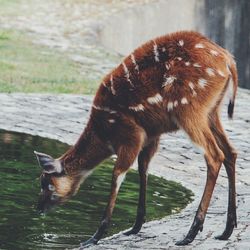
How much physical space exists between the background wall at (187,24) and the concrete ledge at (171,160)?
18.8 ft

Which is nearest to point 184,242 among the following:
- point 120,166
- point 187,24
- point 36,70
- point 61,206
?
point 120,166

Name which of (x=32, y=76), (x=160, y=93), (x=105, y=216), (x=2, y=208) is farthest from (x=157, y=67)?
(x=32, y=76)

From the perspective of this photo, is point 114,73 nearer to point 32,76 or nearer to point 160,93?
point 160,93

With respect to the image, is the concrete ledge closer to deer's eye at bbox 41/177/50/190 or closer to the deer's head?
the deer's head

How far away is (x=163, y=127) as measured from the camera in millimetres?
7000

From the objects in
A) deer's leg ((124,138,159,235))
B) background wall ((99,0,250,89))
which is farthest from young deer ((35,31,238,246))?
background wall ((99,0,250,89))

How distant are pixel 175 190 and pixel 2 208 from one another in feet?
6.23

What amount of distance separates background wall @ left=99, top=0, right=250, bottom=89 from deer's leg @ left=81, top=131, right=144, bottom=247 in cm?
1398

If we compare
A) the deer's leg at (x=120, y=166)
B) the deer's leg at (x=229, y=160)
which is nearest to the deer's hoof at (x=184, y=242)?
the deer's leg at (x=229, y=160)

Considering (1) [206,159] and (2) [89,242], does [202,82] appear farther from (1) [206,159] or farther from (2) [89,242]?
(2) [89,242]

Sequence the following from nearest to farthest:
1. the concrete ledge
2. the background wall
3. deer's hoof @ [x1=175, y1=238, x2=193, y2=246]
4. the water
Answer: deer's hoof @ [x1=175, y1=238, x2=193, y2=246] → the concrete ledge → the water → the background wall

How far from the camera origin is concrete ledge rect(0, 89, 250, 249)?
699 cm

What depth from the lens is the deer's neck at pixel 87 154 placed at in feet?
23.5

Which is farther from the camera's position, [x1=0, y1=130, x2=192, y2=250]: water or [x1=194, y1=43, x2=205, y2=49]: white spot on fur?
[x1=0, y1=130, x2=192, y2=250]: water
